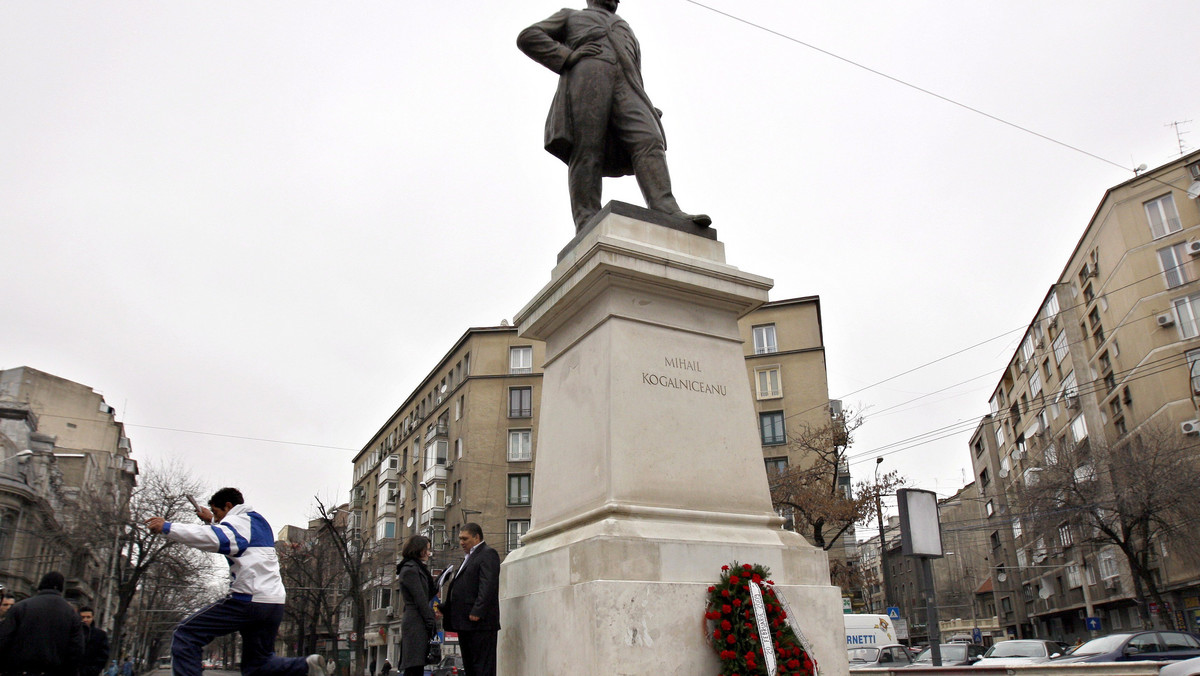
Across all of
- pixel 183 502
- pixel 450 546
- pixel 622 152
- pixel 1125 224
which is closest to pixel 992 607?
pixel 1125 224

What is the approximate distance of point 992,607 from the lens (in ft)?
276

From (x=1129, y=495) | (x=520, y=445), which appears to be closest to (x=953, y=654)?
(x=1129, y=495)

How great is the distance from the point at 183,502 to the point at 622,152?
40692mm

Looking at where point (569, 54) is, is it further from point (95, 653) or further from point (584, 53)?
point (95, 653)

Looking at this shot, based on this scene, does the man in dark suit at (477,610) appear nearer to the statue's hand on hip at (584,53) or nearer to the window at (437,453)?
the statue's hand on hip at (584,53)

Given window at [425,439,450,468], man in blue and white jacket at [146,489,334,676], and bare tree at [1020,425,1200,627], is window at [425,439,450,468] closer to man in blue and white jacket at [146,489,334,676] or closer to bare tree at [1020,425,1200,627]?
bare tree at [1020,425,1200,627]

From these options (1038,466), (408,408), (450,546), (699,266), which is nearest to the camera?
(699,266)

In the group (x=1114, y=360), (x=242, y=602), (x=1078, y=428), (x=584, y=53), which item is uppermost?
(x=1114, y=360)

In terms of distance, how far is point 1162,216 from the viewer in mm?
40688

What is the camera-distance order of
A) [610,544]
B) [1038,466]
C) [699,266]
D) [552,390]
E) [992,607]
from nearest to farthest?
[610,544] → [699,266] → [552,390] → [1038,466] → [992,607]

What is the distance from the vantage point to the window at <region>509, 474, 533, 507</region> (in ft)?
168

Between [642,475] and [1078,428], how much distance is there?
52.0m

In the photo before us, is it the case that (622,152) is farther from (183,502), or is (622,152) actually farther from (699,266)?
(183,502)

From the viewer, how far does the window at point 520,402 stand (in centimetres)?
5431
